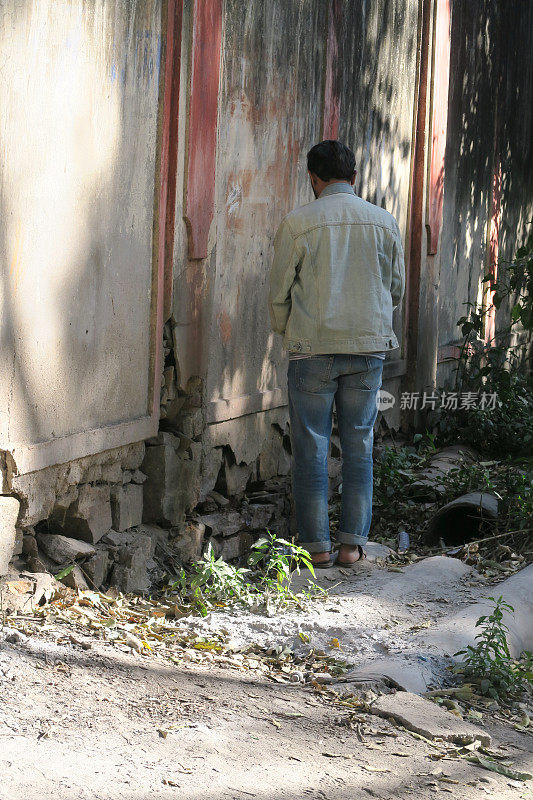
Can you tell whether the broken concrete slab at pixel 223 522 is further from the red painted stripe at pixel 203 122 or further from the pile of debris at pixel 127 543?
the red painted stripe at pixel 203 122

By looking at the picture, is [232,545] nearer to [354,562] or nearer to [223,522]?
[223,522]

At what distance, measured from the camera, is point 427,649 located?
3.56 meters

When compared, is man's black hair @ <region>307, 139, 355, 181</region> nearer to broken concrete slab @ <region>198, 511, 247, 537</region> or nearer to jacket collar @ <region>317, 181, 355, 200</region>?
jacket collar @ <region>317, 181, 355, 200</region>

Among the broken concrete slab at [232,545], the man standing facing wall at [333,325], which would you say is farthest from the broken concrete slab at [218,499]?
the man standing facing wall at [333,325]

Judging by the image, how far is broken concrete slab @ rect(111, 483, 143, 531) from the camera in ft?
13.8

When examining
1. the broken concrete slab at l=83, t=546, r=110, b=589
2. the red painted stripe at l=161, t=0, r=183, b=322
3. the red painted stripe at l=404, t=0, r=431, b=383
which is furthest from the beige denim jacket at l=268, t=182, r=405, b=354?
the red painted stripe at l=404, t=0, r=431, b=383

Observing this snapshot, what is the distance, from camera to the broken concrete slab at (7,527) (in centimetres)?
341

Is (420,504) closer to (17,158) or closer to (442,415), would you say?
(442,415)

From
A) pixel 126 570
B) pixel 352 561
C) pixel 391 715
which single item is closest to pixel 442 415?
pixel 352 561

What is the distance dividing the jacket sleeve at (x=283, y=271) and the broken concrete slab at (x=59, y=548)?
1.51 m

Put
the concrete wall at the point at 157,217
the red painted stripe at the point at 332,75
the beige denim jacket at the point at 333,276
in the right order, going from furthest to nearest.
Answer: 1. the red painted stripe at the point at 332,75
2. the beige denim jacket at the point at 333,276
3. the concrete wall at the point at 157,217

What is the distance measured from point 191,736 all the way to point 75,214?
1907 millimetres

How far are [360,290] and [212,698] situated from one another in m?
2.14

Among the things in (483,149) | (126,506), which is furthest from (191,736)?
(483,149)
